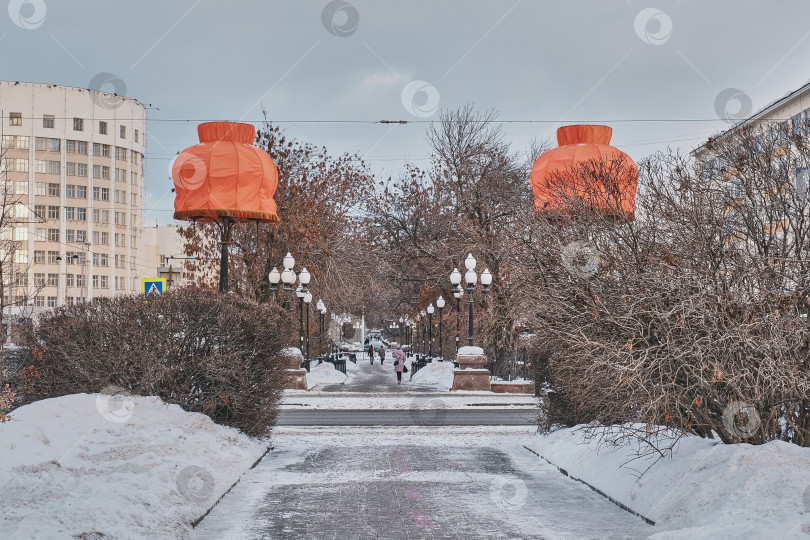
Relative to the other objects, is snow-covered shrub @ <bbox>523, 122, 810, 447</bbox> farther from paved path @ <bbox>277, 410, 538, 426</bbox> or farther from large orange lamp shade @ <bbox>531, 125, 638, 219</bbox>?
paved path @ <bbox>277, 410, 538, 426</bbox>

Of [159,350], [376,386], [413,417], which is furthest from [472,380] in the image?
[159,350]

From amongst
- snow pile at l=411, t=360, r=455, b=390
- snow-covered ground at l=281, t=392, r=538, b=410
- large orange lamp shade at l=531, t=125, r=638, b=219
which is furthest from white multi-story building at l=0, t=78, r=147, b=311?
large orange lamp shade at l=531, t=125, r=638, b=219

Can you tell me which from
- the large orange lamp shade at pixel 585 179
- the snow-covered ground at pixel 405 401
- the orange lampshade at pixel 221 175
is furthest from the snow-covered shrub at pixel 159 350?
the snow-covered ground at pixel 405 401

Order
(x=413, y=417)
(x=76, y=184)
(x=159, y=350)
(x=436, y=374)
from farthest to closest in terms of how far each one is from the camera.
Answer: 1. (x=76, y=184)
2. (x=436, y=374)
3. (x=413, y=417)
4. (x=159, y=350)

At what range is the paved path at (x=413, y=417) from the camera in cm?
2030

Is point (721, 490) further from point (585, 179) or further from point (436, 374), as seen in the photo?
point (436, 374)

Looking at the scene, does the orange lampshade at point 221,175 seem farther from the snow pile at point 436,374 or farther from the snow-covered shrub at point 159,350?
the snow pile at point 436,374

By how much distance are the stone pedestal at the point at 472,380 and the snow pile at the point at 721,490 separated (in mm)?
19791

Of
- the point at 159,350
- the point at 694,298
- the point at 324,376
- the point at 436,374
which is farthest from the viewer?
the point at 324,376

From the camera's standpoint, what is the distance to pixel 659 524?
338 inches

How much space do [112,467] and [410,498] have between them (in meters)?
3.49

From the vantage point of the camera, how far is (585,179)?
11.6 meters

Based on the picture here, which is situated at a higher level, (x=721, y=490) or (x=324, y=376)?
(x=324, y=376)

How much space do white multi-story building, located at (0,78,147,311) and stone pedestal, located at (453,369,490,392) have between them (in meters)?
82.0
